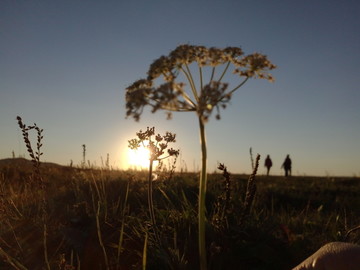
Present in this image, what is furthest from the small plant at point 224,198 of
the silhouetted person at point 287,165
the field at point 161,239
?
the silhouetted person at point 287,165

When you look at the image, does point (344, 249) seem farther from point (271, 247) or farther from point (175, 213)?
point (175, 213)

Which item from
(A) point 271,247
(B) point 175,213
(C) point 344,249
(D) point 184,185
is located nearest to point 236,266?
(A) point 271,247

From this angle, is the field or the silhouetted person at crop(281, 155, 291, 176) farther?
the silhouetted person at crop(281, 155, 291, 176)

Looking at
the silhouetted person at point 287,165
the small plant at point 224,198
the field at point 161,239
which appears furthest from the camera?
the silhouetted person at point 287,165

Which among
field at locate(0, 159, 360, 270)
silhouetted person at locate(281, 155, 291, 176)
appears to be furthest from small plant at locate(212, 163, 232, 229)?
silhouetted person at locate(281, 155, 291, 176)

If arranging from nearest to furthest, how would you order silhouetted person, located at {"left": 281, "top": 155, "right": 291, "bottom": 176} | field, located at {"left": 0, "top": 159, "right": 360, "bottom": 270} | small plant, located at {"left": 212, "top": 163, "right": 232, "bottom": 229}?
small plant, located at {"left": 212, "top": 163, "right": 232, "bottom": 229}, field, located at {"left": 0, "top": 159, "right": 360, "bottom": 270}, silhouetted person, located at {"left": 281, "top": 155, "right": 291, "bottom": 176}

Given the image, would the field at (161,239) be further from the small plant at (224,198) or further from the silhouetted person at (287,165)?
the silhouetted person at (287,165)

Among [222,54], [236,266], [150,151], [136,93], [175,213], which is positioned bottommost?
[236,266]

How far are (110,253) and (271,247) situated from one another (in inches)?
67.1

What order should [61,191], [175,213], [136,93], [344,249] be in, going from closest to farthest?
[344,249] → [136,93] → [175,213] → [61,191]

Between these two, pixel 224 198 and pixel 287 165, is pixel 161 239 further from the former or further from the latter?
pixel 287 165

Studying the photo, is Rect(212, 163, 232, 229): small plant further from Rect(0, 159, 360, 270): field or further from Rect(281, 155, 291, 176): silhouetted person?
Rect(281, 155, 291, 176): silhouetted person

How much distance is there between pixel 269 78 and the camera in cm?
252

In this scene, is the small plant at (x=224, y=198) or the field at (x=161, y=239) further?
the field at (x=161, y=239)
